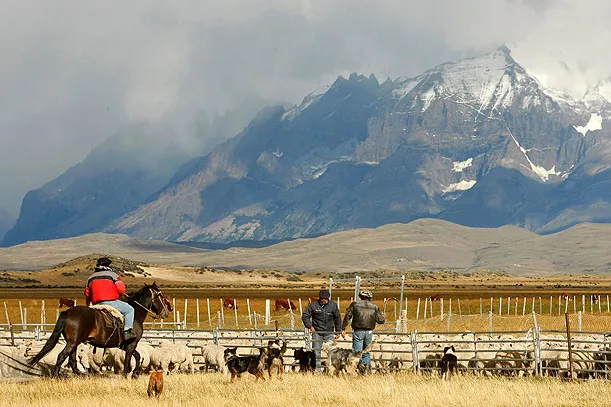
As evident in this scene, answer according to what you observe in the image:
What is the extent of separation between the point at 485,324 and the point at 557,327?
13.2ft

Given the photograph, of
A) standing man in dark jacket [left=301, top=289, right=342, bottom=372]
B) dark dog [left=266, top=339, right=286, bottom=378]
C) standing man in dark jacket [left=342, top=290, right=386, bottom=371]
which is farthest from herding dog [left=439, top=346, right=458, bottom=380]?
dark dog [left=266, top=339, right=286, bottom=378]

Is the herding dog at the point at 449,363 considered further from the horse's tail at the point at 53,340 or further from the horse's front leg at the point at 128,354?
the horse's tail at the point at 53,340

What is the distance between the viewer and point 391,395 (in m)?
21.9

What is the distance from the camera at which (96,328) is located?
24203 millimetres

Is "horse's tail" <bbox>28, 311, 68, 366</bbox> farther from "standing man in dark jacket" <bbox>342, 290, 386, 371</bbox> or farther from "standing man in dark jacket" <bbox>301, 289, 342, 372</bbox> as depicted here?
"standing man in dark jacket" <bbox>342, 290, 386, 371</bbox>

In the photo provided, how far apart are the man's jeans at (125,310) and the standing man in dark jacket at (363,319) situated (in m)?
5.57

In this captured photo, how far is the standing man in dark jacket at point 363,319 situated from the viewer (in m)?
26.7

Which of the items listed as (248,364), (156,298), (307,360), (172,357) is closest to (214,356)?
(172,357)

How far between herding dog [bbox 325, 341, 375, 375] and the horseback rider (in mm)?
5429

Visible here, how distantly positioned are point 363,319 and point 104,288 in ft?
22.4

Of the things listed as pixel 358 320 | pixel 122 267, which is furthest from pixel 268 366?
pixel 122 267

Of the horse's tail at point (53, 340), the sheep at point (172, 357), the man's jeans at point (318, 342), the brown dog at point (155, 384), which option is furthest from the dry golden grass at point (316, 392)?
the sheep at point (172, 357)

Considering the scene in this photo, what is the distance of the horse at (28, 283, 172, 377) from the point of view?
23.5 meters

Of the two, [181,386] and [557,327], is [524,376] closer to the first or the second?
[181,386]
